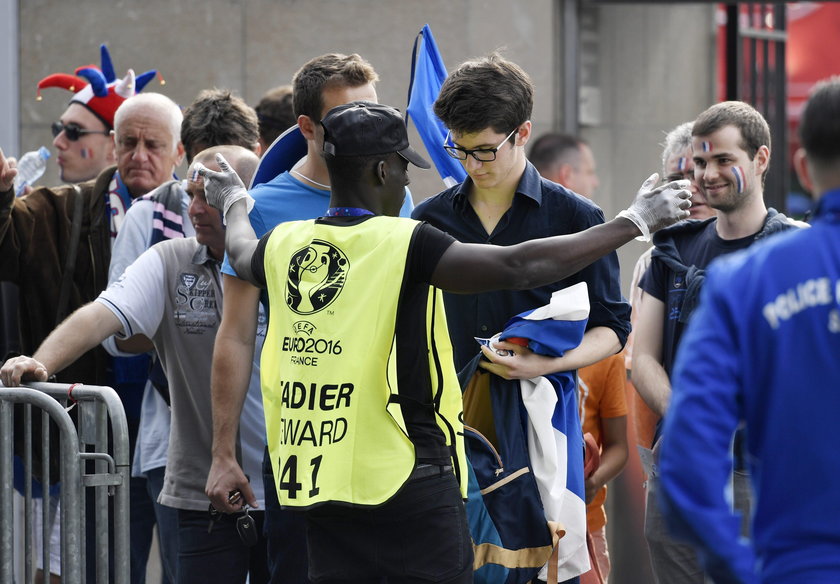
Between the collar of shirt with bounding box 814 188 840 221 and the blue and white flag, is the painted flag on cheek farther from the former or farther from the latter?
the collar of shirt with bounding box 814 188 840 221

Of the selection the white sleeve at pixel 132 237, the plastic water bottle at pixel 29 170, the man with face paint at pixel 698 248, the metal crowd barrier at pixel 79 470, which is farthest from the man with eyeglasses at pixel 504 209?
the plastic water bottle at pixel 29 170

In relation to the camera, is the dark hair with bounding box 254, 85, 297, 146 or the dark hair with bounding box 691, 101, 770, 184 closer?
the dark hair with bounding box 691, 101, 770, 184

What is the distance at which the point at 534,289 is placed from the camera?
14.1 ft

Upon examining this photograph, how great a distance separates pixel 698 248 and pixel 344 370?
5.86 ft

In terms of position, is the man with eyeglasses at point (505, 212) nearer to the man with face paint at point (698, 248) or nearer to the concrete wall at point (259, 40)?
the man with face paint at point (698, 248)

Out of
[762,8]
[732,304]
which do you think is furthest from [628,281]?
[732,304]

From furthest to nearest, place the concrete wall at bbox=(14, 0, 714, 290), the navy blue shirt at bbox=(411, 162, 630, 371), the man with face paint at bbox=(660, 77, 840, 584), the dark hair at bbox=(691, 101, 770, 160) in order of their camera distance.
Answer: the concrete wall at bbox=(14, 0, 714, 290) < the dark hair at bbox=(691, 101, 770, 160) < the navy blue shirt at bbox=(411, 162, 630, 371) < the man with face paint at bbox=(660, 77, 840, 584)

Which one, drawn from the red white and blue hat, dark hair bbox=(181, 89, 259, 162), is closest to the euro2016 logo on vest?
dark hair bbox=(181, 89, 259, 162)

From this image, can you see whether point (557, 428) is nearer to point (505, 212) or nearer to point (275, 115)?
point (505, 212)

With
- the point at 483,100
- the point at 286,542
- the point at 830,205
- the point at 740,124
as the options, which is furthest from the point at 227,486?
the point at 830,205

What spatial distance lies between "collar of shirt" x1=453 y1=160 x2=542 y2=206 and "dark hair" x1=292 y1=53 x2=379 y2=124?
0.52 meters

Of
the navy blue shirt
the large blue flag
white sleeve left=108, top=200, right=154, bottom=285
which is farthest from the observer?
white sleeve left=108, top=200, right=154, bottom=285

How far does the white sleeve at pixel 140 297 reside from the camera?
4.64 m

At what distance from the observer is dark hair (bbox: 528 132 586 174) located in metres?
7.61
